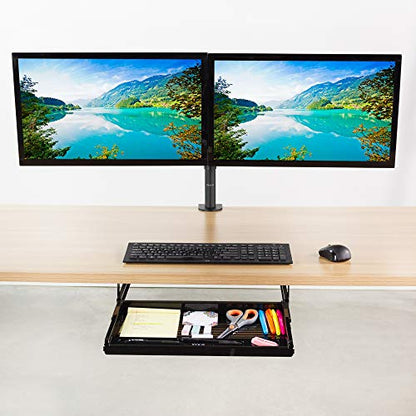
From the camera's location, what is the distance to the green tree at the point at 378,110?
204 cm

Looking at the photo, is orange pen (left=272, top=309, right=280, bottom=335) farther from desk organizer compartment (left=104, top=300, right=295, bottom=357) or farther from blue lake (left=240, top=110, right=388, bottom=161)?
blue lake (left=240, top=110, right=388, bottom=161)

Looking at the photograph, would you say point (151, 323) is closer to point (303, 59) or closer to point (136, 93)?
point (136, 93)

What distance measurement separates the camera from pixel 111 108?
2068 mm

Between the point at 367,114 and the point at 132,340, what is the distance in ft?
3.49

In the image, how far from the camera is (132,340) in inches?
75.0

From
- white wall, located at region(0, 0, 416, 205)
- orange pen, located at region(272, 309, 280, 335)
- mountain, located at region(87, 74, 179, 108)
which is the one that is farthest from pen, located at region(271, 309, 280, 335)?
white wall, located at region(0, 0, 416, 205)

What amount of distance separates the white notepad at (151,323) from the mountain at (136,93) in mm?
704

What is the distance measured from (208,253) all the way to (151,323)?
41 centimetres

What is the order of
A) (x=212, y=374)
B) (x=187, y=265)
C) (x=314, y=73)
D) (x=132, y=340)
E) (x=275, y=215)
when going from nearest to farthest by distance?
(x=187, y=265) → (x=132, y=340) → (x=314, y=73) → (x=275, y=215) → (x=212, y=374)

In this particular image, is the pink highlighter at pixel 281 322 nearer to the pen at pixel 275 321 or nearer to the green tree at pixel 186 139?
the pen at pixel 275 321

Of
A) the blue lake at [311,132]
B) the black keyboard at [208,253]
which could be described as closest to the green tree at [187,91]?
the blue lake at [311,132]

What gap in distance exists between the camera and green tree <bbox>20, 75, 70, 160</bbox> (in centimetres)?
206
